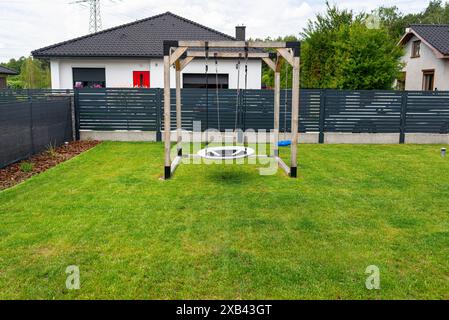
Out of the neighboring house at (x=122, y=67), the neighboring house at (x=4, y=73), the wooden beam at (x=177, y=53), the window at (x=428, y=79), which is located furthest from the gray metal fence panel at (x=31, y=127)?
the neighboring house at (x=4, y=73)

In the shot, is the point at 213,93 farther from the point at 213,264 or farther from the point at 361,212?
the point at 213,264

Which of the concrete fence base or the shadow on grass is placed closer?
the shadow on grass

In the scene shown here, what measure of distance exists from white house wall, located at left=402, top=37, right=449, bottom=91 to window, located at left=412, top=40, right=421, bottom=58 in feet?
0.76

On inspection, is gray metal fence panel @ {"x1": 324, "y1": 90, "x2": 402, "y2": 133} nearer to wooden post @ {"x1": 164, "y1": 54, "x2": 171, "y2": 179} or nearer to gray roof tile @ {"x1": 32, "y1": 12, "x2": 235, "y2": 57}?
wooden post @ {"x1": 164, "y1": 54, "x2": 171, "y2": 179}

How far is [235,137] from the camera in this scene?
38.3ft

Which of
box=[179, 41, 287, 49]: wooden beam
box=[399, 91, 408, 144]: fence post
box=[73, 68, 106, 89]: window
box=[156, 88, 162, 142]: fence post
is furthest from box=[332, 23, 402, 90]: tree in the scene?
box=[73, 68, 106, 89]: window

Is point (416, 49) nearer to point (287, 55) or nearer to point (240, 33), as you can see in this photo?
point (240, 33)

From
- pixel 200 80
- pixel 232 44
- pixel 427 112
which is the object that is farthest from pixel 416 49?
pixel 232 44

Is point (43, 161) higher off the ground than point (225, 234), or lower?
higher

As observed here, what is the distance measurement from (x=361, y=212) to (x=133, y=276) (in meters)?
3.35

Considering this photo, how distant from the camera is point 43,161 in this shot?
9.10m

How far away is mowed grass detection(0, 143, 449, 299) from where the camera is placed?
352 centimetres

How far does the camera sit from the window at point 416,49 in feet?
80.6

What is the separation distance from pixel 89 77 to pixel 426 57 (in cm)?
1851
